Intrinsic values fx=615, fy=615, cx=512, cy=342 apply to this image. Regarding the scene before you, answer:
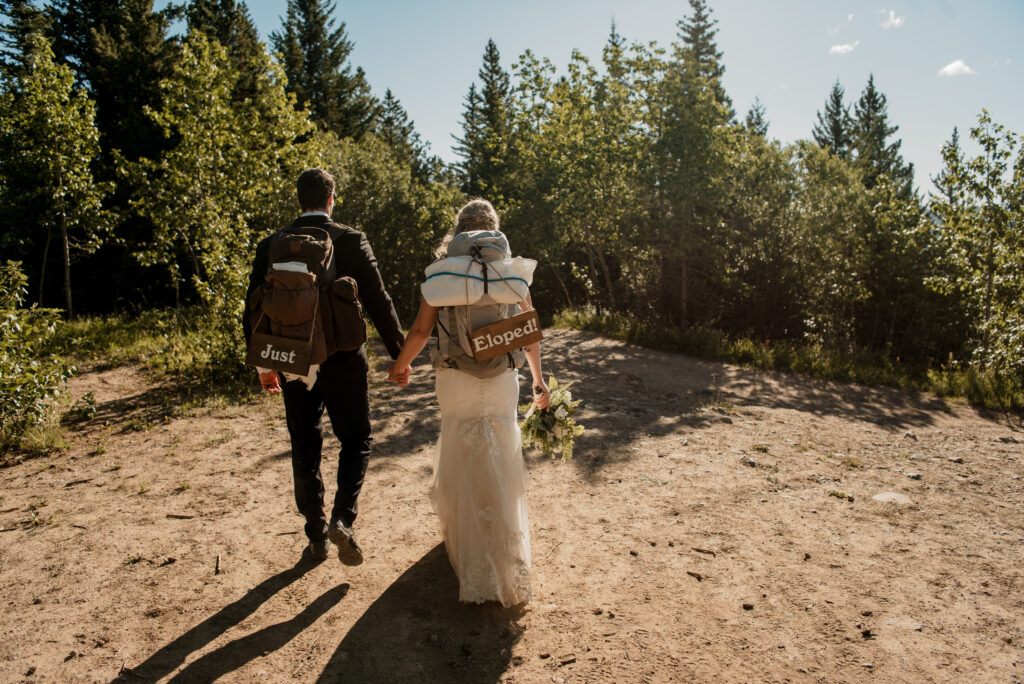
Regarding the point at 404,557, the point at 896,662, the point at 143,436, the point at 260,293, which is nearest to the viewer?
the point at 896,662

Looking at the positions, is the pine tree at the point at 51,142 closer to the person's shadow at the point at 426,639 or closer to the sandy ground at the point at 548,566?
the sandy ground at the point at 548,566

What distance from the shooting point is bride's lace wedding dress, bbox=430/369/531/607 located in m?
3.12

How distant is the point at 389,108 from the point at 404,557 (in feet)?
156

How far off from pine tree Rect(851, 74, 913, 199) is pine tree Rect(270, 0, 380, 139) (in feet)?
104

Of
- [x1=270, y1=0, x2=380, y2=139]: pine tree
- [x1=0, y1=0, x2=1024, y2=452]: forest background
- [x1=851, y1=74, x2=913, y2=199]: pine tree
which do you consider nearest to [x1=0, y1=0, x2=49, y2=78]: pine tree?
[x1=0, y1=0, x2=1024, y2=452]: forest background

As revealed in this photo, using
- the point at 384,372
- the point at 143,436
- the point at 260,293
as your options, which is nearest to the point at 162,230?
the point at 384,372

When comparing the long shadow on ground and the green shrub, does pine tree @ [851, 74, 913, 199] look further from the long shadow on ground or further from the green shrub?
the green shrub

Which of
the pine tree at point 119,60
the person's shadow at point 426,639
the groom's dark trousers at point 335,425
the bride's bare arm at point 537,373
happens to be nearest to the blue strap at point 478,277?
the bride's bare arm at point 537,373

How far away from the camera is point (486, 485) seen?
3131mm

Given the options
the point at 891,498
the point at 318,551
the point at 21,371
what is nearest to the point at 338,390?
the point at 318,551

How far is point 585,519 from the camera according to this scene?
4355 mm

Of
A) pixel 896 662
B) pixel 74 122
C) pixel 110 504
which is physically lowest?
pixel 896 662

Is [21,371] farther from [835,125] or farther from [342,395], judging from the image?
[835,125]

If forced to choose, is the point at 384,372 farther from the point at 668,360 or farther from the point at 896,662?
the point at 896,662
